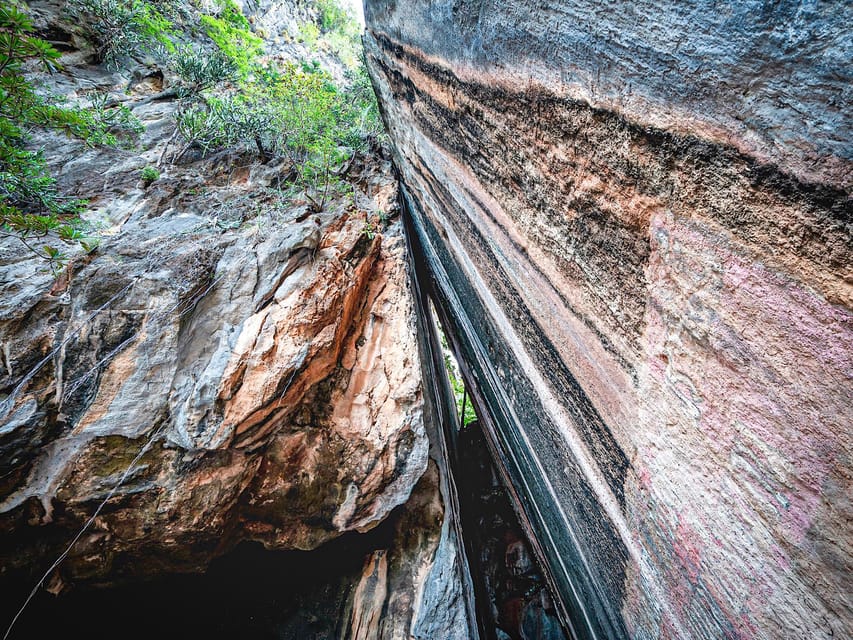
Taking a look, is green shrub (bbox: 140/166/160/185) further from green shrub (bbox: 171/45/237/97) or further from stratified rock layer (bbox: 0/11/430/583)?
green shrub (bbox: 171/45/237/97)

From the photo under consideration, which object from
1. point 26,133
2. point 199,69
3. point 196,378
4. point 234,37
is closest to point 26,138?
point 26,133

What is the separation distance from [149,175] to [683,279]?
472 centimetres

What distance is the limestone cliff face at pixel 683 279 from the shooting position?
2.48 feet

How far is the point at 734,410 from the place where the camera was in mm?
993

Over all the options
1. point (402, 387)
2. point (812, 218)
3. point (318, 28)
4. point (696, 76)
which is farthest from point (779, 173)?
point (318, 28)

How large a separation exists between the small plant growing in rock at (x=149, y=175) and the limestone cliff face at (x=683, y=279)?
3.34m

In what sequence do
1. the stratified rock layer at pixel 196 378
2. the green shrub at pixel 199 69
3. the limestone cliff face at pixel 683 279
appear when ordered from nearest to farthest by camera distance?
the limestone cliff face at pixel 683 279
the stratified rock layer at pixel 196 378
the green shrub at pixel 199 69

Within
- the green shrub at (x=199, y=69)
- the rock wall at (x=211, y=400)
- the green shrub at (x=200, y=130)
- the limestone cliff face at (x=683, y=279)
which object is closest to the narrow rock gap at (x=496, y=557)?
the rock wall at (x=211, y=400)

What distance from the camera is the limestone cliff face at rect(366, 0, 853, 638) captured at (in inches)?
29.8

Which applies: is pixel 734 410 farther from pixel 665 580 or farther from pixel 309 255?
pixel 309 255

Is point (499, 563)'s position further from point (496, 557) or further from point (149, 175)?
point (149, 175)

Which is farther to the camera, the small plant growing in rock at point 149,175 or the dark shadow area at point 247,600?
the small plant growing in rock at point 149,175

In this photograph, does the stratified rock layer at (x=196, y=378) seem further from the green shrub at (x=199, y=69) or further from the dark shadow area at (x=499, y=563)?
the dark shadow area at (x=499, y=563)

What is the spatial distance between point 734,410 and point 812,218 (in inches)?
21.5
